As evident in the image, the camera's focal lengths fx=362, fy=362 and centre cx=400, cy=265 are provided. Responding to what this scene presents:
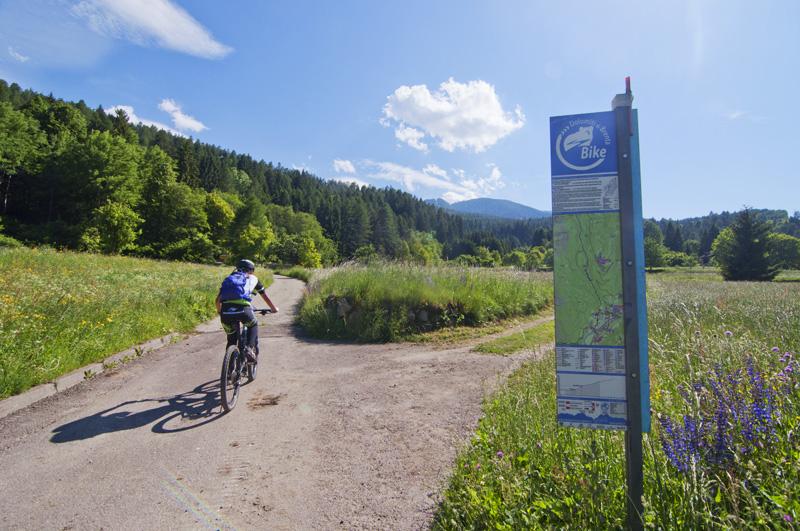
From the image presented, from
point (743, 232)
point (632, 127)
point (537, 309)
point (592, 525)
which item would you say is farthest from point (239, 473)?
point (743, 232)

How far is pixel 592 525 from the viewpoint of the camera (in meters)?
2.15

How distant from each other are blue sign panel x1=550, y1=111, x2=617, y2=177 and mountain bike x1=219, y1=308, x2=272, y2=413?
4.54 m

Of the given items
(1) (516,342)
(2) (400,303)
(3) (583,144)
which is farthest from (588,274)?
(2) (400,303)

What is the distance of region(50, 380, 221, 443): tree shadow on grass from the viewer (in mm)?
4156

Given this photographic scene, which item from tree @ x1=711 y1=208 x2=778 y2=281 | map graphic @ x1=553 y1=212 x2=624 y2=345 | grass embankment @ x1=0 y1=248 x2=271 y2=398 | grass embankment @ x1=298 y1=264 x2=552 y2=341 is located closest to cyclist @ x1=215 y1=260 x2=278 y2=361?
Result: grass embankment @ x1=0 y1=248 x2=271 y2=398

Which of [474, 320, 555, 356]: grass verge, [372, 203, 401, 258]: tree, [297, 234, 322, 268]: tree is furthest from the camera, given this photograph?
[372, 203, 401, 258]: tree

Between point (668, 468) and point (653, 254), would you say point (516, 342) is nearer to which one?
point (668, 468)

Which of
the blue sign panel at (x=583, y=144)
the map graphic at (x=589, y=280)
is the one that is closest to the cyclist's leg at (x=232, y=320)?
the map graphic at (x=589, y=280)

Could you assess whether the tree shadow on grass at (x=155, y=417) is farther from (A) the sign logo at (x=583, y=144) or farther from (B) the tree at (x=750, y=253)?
(B) the tree at (x=750, y=253)

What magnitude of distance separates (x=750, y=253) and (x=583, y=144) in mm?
56122

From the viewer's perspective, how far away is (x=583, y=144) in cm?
218

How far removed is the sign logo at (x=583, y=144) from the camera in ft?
7.06

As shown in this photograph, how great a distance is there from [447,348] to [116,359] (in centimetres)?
657

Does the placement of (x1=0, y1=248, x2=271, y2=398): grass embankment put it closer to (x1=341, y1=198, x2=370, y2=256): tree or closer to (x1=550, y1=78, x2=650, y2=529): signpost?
(x1=550, y1=78, x2=650, y2=529): signpost
